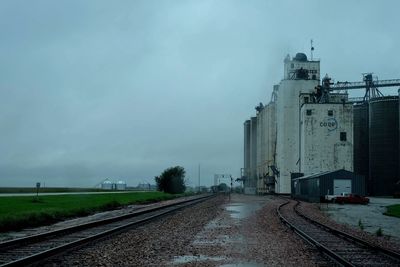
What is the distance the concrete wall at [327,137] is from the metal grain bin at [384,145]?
5978mm

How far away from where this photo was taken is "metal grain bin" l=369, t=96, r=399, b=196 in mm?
88875

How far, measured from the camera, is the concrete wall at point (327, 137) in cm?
8750

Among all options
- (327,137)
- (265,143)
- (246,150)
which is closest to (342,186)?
(327,137)

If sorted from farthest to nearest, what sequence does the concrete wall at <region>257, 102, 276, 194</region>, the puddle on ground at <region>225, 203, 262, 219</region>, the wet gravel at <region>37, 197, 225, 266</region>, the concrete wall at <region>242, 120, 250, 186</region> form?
the concrete wall at <region>242, 120, 250, 186</region>
the concrete wall at <region>257, 102, 276, 194</region>
the puddle on ground at <region>225, 203, 262, 219</region>
the wet gravel at <region>37, 197, 225, 266</region>

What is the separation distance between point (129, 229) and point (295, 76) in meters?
83.8

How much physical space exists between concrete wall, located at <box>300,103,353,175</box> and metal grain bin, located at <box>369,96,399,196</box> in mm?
5978

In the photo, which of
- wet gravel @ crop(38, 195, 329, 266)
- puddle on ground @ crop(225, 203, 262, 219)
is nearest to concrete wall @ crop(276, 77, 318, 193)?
puddle on ground @ crop(225, 203, 262, 219)

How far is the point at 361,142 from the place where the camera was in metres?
99.8

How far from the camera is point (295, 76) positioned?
102062 mm

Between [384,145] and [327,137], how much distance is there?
990 cm

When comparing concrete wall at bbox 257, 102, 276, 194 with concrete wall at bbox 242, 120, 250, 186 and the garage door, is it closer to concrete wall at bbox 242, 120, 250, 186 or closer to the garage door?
concrete wall at bbox 242, 120, 250, 186

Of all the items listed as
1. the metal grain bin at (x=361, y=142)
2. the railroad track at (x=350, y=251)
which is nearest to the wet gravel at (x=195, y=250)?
the railroad track at (x=350, y=251)

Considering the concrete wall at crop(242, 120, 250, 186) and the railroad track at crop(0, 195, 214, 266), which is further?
the concrete wall at crop(242, 120, 250, 186)

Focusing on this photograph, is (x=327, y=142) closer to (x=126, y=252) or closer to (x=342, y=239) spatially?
(x=342, y=239)
